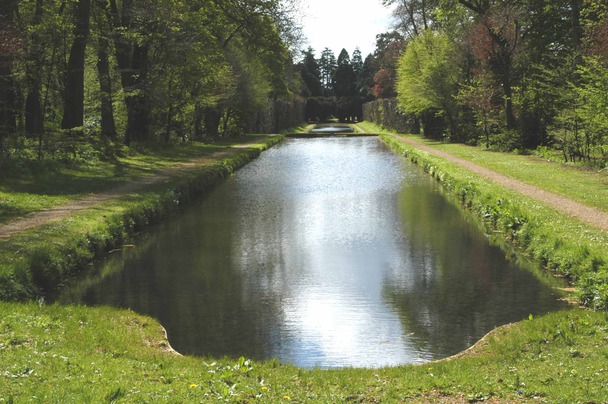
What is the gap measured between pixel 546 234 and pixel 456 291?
8.45ft

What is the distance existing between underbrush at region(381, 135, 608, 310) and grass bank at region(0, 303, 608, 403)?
5.84 ft

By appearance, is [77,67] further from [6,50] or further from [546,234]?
[546,234]

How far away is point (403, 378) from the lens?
561cm

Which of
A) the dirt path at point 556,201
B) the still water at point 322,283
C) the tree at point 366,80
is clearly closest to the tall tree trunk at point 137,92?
the still water at point 322,283

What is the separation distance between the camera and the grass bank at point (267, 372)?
4855mm

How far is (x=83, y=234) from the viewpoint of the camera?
1099 centimetres

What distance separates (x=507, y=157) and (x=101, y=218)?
1818cm

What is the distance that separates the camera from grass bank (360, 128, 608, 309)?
8948 mm

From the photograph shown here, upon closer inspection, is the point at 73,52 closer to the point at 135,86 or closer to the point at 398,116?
the point at 135,86

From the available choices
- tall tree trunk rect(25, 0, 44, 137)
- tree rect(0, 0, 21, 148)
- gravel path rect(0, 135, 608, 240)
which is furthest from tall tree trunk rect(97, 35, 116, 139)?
gravel path rect(0, 135, 608, 240)

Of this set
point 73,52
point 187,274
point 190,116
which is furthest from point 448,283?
point 190,116

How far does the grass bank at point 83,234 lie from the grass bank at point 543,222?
7260mm

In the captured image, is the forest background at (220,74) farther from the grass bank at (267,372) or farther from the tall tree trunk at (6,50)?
the grass bank at (267,372)

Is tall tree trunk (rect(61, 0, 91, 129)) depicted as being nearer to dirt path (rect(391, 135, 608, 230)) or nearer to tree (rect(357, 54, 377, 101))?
dirt path (rect(391, 135, 608, 230))
